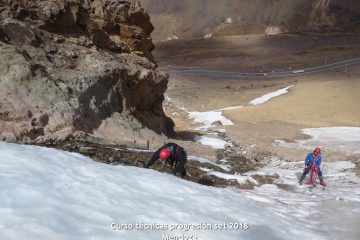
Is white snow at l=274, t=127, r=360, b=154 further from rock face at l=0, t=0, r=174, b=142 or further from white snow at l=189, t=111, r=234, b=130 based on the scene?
rock face at l=0, t=0, r=174, b=142

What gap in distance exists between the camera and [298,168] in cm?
1556

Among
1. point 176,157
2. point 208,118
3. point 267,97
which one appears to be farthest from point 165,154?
point 267,97

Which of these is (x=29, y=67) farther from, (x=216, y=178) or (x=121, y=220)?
(x=121, y=220)

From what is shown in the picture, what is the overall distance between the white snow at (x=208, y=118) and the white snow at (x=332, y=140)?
4.73m

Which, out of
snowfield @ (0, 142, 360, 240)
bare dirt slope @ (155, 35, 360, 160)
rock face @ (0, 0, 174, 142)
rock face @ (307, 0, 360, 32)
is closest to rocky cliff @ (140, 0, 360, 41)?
rock face @ (307, 0, 360, 32)

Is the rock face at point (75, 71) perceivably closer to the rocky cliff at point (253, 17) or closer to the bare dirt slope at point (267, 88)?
the bare dirt slope at point (267, 88)

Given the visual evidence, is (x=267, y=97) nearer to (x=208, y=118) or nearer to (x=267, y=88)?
(x=267, y=88)

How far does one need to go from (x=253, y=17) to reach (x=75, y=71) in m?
69.9

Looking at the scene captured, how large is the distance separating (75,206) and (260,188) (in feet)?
21.7

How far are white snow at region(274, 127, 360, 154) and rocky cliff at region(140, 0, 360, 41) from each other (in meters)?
57.0

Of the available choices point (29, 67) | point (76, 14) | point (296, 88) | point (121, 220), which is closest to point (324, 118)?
point (296, 88)

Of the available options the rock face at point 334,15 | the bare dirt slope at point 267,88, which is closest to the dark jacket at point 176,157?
the bare dirt slope at point 267,88

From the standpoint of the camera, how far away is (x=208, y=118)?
1114 inches

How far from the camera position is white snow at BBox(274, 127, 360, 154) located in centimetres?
1914
